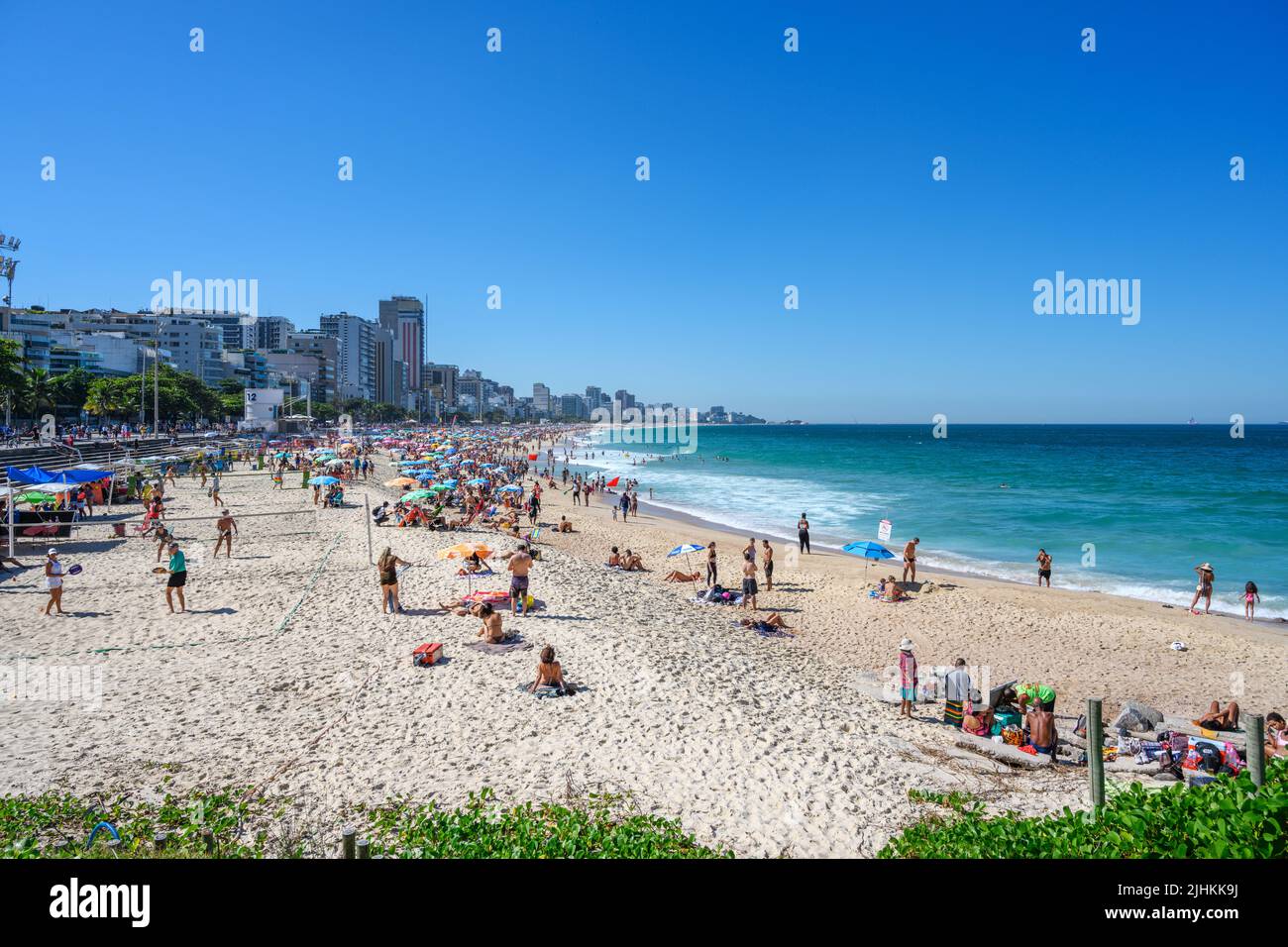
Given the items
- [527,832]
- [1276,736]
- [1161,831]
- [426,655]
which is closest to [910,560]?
[1276,736]

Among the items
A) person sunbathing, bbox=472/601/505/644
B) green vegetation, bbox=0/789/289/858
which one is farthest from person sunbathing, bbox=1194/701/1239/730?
green vegetation, bbox=0/789/289/858

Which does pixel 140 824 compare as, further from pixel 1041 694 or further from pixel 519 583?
pixel 1041 694

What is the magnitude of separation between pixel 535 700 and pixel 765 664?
4.14 metres

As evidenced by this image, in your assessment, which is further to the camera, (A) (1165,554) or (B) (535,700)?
(A) (1165,554)

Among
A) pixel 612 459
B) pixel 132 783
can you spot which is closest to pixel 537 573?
pixel 132 783

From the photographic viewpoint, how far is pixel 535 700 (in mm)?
8711

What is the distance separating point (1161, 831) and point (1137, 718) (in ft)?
21.1

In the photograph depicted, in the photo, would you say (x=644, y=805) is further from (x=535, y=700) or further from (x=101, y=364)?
(x=101, y=364)

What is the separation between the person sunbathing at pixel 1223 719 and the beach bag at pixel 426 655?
10551mm

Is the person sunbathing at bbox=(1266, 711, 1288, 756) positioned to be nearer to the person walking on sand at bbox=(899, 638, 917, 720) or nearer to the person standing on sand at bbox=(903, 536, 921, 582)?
the person walking on sand at bbox=(899, 638, 917, 720)

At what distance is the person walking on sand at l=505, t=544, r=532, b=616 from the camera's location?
→ 1246 centimetres

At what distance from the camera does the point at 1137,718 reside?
344 inches
